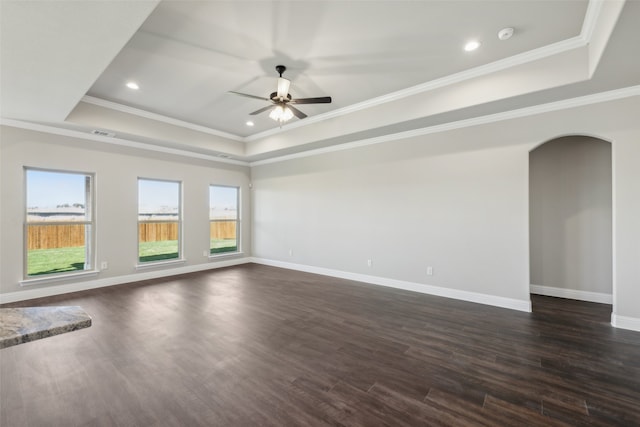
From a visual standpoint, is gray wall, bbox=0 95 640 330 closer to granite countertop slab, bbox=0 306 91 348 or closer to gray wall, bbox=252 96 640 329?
gray wall, bbox=252 96 640 329

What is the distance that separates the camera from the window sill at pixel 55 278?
13.6 ft

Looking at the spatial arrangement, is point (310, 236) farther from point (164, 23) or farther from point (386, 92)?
point (164, 23)

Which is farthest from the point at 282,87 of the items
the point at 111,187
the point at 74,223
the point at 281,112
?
the point at 74,223

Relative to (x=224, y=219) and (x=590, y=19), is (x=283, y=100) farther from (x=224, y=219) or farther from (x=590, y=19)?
(x=224, y=219)

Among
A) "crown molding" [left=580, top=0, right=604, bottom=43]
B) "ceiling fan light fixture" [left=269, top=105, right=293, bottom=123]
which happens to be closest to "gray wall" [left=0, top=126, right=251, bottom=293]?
"ceiling fan light fixture" [left=269, top=105, right=293, bottom=123]

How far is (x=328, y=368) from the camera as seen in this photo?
233 centimetres

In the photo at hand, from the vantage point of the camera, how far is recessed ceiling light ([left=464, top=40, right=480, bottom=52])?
289 centimetres

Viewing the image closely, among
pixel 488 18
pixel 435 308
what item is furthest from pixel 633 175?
pixel 435 308

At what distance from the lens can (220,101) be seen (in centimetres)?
440

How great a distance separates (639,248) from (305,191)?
17.1ft

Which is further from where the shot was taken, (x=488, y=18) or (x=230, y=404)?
(x=488, y=18)

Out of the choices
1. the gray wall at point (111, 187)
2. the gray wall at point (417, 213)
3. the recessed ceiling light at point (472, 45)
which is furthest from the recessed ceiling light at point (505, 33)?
the gray wall at point (111, 187)

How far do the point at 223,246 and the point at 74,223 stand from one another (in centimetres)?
306

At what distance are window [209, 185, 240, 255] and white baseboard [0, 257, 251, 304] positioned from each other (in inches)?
20.3
